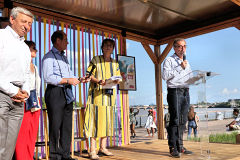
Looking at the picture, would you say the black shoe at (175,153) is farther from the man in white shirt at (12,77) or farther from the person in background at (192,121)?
the man in white shirt at (12,77)

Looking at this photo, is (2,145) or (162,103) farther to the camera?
(162,103)

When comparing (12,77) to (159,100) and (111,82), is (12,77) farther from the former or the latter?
(159,100)

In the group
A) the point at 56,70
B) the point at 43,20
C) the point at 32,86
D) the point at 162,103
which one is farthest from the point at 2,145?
the point at 162,103

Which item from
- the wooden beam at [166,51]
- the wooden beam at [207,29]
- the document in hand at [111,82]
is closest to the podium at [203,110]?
the document in hand at [111,82]

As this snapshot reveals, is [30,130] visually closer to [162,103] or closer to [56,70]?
[56,70]

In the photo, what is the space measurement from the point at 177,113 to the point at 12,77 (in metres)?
1.98

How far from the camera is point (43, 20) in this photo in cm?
408

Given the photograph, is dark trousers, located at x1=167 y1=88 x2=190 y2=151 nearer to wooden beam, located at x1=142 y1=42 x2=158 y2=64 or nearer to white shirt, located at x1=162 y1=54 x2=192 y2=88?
white shirt, located at x1=162 y1=54 x2=192 y2=88

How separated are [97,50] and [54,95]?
2297 mm

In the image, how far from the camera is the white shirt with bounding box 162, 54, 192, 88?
9.40ft

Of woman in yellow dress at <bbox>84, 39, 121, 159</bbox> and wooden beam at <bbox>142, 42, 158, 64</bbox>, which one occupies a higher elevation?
wooden beam at <bbox>142, 42, 158, 64</bbox>

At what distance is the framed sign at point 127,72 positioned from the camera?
17.3ft

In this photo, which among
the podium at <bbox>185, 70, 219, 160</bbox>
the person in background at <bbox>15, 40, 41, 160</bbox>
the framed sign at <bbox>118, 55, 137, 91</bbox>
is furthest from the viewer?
the framed sign at <bbox>118, 55, 137, 91</bbox>

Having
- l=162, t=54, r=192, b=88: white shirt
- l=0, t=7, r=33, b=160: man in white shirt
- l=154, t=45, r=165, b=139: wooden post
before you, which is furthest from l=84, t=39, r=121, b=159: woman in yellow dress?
l=154, t=45, r=165, b=139: wooden post
